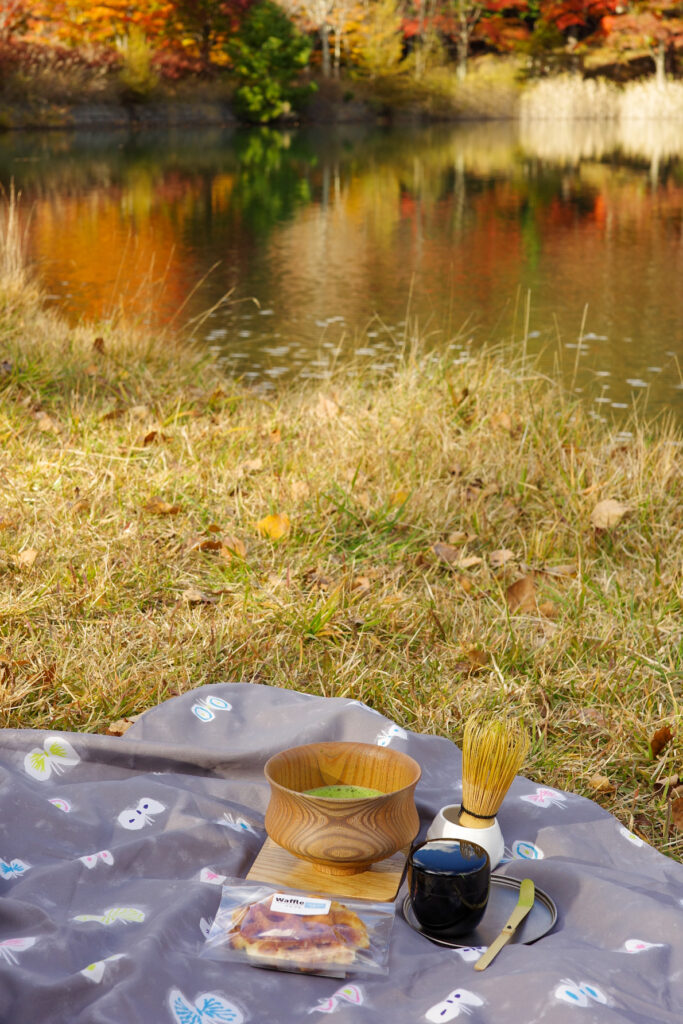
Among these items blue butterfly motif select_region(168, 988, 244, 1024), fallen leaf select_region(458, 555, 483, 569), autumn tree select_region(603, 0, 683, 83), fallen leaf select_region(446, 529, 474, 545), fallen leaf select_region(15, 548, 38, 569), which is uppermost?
autumn tree select_region(603, 0, 683, 83)

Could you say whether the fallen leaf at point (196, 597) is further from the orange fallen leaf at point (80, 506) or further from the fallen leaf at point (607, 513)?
the fallen leaf at point (607, 513)

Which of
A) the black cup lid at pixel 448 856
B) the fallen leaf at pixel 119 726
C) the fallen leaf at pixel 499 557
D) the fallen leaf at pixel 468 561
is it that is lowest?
the fallen leaf at pixel 119 726

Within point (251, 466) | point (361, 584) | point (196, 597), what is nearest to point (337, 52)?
point (251, 466)

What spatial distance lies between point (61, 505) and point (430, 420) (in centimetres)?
151

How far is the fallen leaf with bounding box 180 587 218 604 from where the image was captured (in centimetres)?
310

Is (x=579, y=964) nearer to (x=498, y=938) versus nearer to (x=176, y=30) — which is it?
(x=498, y=938)

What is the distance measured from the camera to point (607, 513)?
3.71 m

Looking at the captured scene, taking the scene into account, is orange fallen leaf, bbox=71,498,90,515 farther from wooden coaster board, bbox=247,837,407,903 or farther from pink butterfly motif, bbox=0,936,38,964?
pink butterfly motif, bbox=0,936,38,964

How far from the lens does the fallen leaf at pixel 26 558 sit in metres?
3.19

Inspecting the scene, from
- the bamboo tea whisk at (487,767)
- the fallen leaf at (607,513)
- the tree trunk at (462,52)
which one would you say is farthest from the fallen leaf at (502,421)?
the tree trunk at (462,52)

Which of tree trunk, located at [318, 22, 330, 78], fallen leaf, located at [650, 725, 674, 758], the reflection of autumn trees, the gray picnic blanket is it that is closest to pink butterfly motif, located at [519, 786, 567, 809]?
the gray picnic blanket

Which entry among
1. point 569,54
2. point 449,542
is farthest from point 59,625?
point 569,54

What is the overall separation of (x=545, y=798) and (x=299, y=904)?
65 cm

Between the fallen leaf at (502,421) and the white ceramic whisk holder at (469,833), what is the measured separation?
2.53 meters
